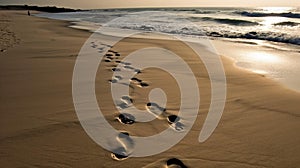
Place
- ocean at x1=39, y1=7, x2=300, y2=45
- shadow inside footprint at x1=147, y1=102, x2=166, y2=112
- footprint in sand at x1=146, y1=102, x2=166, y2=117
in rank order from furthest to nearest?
ocean at x1=39, y1=7, x2=300, y2=45
shadow inside footprint at x1=147, y1=102, x2=166, y2=112
footprint in sand at x1=146, y1=102, x2=166, y2=117

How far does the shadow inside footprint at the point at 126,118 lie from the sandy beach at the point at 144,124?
0.07 metres

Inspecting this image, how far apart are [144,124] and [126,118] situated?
25cm

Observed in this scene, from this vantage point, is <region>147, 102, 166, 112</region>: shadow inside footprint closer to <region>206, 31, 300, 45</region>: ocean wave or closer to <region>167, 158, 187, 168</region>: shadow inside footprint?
<region>167, 158, 187, 168</region>: shadow inside footprint

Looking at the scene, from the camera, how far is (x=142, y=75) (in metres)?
4.85

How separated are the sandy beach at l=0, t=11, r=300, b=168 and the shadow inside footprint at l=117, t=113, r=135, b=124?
0.07 metres

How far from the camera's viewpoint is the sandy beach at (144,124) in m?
2.30

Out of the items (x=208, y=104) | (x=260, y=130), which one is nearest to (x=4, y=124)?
(x=208, y=104)

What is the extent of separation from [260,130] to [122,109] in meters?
1.56

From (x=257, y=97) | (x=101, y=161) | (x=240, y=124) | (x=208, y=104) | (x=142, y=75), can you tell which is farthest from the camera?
(x=142, y=75)

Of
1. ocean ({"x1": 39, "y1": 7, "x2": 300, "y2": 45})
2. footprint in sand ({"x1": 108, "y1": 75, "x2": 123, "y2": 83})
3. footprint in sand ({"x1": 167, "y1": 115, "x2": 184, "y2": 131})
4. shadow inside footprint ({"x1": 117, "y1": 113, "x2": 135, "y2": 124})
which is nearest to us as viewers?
footprint in sand ({"x1": 167, "y1": 115, "x2": 184, "y2": 131})

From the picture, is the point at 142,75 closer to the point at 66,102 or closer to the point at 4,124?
the point at 66,102

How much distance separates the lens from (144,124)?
2955 millimetres

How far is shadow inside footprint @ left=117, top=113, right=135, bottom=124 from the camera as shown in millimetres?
3012

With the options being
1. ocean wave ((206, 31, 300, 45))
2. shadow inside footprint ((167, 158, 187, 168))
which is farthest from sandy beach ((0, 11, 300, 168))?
ocean wave ((206, 31, 300, 45))
